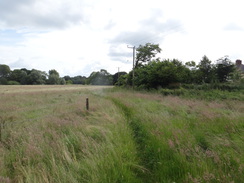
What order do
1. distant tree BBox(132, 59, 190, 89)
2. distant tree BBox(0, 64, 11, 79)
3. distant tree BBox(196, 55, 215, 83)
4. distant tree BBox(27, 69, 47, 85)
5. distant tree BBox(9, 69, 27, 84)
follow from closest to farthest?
distant tree BBox(132, 59, 190, 89), distant tree BBox(196, 55, 215, 83), distant tree BBox(27, 69, 47, 85), distant tree BBox(0, 64, 11, 79), distant tree BBox(9, 69, 27, 84)

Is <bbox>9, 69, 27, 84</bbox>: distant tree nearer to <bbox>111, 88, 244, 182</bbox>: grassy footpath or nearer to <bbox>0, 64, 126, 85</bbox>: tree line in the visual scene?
<bbox>0, 64, 126, 85</bbox>: tree line

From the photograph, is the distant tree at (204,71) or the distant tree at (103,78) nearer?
the distant tree at (204,71)

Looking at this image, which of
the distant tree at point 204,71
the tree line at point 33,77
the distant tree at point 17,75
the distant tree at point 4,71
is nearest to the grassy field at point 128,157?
the distant tree at point 204,71

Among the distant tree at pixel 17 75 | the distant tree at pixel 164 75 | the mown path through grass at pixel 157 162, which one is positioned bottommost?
the mown path through grass at pixel 157 162

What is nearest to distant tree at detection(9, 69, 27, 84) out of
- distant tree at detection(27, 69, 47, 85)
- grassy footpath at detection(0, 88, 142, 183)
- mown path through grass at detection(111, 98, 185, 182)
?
distant tree at detection(27, 69, 47, 85)

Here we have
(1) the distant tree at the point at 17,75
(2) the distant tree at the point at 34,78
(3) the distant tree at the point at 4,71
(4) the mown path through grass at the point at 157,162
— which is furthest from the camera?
(1) the distant tree at the point at 17,75

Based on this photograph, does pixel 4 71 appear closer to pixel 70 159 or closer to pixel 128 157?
pixel 70 159

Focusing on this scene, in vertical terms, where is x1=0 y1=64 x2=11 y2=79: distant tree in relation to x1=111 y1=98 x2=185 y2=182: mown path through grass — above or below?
above

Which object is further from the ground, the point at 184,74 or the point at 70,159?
the point at 184,74

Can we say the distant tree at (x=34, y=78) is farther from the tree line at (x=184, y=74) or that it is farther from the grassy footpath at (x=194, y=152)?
the grassy footpath at (x=194, y=152)

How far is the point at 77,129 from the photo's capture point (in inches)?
202

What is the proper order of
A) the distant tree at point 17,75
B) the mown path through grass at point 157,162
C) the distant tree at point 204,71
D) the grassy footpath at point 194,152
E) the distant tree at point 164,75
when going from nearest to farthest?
the grassy footpath at point 194,152 < the mown path through grass at point 157,162 < the distant tree at point 164,75 < the distant tree at point 204,71 < the distant tree at point 17,75

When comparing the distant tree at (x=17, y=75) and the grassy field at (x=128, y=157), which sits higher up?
the distant tree at (x=17, y=75)

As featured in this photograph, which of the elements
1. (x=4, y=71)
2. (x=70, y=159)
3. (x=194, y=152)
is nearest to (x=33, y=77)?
(x=4, y=71)
